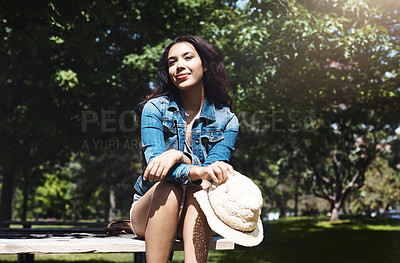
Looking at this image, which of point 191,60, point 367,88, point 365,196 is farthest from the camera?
point 365,196

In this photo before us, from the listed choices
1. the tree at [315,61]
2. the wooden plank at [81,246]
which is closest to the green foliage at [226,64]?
the tree at [315,61]

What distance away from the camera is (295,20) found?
7812 millimetres

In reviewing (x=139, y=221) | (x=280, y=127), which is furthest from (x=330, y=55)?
(x=139, y=221)

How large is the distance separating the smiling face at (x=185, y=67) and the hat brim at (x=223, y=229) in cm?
97

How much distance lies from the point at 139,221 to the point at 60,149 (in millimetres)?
9399

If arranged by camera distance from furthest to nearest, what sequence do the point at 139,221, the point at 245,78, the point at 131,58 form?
the point at 131,58
the point at 245,78
the point at 139,221

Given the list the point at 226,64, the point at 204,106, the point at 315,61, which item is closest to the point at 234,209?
the point at 204,106

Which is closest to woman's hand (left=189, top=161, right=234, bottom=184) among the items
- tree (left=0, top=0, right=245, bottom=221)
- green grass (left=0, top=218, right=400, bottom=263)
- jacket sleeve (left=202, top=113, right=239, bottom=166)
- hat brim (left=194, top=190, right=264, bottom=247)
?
hat brim (left=194, top=190, right=264, bottom=247)

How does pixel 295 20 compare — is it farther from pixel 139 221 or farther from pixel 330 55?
pixel 139 221

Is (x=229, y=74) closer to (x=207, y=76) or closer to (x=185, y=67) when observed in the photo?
(x=207, y=76)

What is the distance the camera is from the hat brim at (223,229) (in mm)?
2352

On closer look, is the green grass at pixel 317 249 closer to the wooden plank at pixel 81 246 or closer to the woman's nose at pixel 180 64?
the wooden plank at pixel 81 246

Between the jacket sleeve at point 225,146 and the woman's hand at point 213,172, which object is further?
the jacket sleeve at point 225,146

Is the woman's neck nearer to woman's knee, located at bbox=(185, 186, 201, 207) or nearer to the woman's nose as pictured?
the woman's nose
